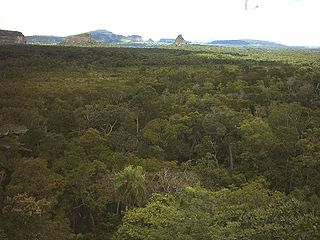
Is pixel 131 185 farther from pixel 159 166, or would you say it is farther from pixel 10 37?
pixel 10 37

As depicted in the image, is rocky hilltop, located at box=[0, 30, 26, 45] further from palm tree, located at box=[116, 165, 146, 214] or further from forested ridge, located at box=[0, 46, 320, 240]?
palm tree, located at box=[116, 165, 146, 214]

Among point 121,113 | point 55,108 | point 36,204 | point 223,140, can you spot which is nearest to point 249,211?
point 36,204

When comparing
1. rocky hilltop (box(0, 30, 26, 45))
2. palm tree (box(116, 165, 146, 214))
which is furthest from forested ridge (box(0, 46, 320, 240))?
rocky hilltop (box(0, 30, 26, 45))

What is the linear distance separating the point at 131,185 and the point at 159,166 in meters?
5.03

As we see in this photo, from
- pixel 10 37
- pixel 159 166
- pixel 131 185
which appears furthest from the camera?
pixel 10 37

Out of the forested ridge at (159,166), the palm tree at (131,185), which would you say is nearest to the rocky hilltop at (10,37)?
the forested ridge at (159,166)

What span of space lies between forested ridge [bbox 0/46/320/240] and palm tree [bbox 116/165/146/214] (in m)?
0.06

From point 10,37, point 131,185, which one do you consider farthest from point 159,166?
point 10,37

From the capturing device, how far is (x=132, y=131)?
121 ft

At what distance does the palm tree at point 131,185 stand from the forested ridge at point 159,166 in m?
0.06

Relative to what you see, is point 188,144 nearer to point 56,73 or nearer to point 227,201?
point 227,201

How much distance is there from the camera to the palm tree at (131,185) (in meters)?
24.0

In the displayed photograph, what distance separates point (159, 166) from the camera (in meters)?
28.7

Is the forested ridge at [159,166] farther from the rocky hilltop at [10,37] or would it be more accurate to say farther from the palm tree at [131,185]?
the rocky hilltop at [10,37]
